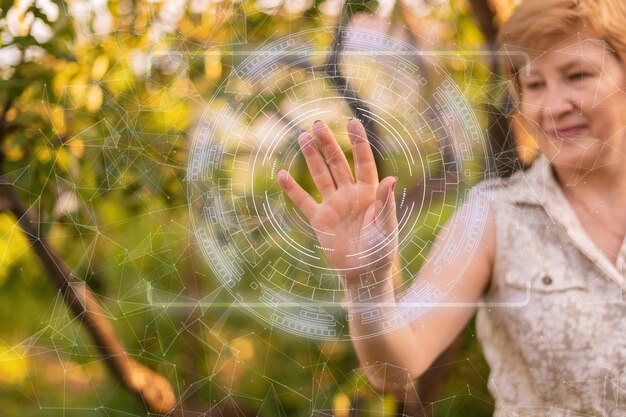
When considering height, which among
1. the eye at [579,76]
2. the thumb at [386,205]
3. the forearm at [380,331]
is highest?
the eye at [579,76]

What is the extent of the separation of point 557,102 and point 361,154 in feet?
0.60

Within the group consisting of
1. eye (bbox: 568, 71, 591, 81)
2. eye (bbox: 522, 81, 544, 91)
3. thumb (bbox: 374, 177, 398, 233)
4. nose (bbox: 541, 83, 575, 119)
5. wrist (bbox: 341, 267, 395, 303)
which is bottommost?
wrist (bbox: 341, 267, 395, 303)

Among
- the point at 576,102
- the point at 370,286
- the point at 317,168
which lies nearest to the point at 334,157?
the point at 317,168

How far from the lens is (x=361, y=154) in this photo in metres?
0.65

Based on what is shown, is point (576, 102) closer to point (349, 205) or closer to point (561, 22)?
point (561, 22)

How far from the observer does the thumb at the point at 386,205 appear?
2.10 feet

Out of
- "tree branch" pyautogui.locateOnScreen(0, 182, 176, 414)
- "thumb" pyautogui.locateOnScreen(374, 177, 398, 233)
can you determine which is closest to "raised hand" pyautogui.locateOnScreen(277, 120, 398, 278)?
"thumb" pyautogui.locateOnScreen(374, 177, 398, 233)

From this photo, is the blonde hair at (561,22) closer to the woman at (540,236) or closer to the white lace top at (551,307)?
the woman at (540,236)

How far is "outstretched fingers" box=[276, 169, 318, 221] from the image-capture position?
0.65m

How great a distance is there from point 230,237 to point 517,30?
1.07 ft

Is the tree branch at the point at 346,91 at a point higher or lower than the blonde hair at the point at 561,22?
lower

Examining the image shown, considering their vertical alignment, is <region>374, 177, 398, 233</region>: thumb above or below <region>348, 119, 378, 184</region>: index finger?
below

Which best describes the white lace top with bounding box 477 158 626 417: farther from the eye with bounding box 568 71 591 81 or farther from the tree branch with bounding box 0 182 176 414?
the tree branch with bounding box 0 182 176 414

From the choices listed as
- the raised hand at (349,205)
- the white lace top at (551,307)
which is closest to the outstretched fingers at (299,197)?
the raised hand at (349,205)
